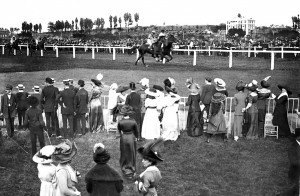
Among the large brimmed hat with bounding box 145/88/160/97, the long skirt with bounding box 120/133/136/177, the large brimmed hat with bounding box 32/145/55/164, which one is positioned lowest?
the long skirt with bounding box 120/133/136/177

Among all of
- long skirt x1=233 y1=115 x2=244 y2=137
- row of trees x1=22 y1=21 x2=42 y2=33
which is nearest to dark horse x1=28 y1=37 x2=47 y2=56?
row of trees x1=22 y1=21 x2=42 y2=33

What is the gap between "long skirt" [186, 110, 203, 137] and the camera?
Result: 34.9 ft

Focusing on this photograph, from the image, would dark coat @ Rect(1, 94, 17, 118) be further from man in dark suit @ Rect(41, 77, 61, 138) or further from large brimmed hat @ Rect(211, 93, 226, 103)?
large brimmed hat @ Rect(211, 93, 226, 103)

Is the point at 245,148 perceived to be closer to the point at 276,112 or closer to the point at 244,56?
the point at 276,112

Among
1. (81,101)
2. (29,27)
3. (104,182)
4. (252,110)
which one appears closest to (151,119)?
(81,101)

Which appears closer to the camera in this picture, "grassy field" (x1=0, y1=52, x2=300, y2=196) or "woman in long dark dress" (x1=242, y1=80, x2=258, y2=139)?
"grassy field" (x1=0, y1=52, x2=300, y2=196)

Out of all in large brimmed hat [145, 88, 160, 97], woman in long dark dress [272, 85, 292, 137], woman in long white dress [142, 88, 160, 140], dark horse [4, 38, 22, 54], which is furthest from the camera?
dark horse [4, 38, 22, 54]

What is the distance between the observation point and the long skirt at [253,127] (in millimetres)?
10414

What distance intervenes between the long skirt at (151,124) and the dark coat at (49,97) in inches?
99.4

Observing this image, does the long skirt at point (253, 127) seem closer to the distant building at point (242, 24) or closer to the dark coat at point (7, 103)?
the dark coat at point (7, 103)

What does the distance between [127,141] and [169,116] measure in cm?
238

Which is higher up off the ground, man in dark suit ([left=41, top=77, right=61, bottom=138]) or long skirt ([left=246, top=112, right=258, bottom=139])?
man in dark suit ([left=41, top=77, right=61, bottom=138])

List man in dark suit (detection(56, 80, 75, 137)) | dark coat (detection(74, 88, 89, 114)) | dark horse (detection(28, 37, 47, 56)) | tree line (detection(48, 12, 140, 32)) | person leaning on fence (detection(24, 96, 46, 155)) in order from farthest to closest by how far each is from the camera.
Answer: dark horse (detection(28, 37, 47, 56)) → tree line (detection(48, 12, 140, 32)) → dark coat (detection(74, 88, 89, 114)) → man in dark suit (detection(56, 80, 75, 137)) → person leaning on fence (detection(24, 96, 46, 155))

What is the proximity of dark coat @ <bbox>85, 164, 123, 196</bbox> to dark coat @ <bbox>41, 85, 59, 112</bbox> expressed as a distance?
5.36 m
